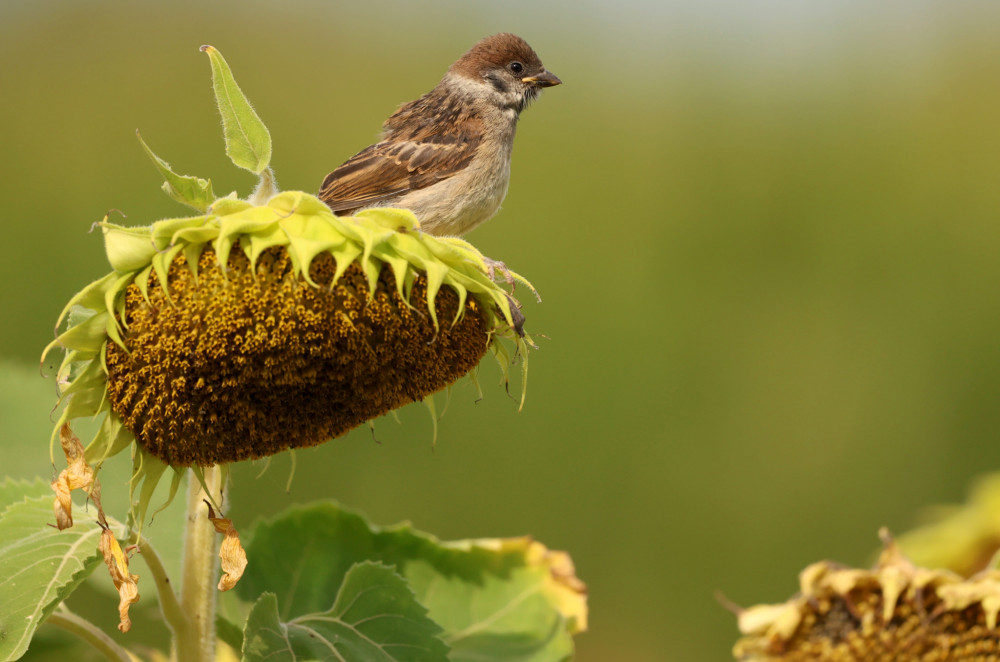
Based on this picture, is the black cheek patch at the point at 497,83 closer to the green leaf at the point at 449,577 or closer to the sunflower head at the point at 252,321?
the green leaf at the point at 449,577

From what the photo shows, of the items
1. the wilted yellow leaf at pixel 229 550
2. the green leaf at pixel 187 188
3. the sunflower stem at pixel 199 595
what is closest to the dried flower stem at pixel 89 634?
the sunflower stem at pixel 199 595

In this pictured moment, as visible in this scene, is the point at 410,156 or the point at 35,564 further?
the point at 410,156

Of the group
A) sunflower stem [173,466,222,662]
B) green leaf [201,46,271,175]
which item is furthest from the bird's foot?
sunflower stem [173,466,222,662]

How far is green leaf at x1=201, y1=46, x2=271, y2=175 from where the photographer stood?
70 centimetres

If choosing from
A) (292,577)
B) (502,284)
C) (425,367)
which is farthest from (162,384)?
(292,577)

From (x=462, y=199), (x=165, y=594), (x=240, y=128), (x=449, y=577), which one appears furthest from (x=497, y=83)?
(x=165, y=594)

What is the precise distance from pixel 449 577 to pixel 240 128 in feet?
1.88

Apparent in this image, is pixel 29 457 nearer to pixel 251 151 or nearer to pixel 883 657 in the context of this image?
pixel 251 151

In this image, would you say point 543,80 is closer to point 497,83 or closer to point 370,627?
point 497,83

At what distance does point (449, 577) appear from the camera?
3.52ft

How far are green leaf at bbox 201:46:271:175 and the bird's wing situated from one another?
0.44 m

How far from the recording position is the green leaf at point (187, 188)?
0.66m

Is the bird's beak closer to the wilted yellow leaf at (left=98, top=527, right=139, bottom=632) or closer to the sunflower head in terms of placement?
the sunflower head

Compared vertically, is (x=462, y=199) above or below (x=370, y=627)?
above
